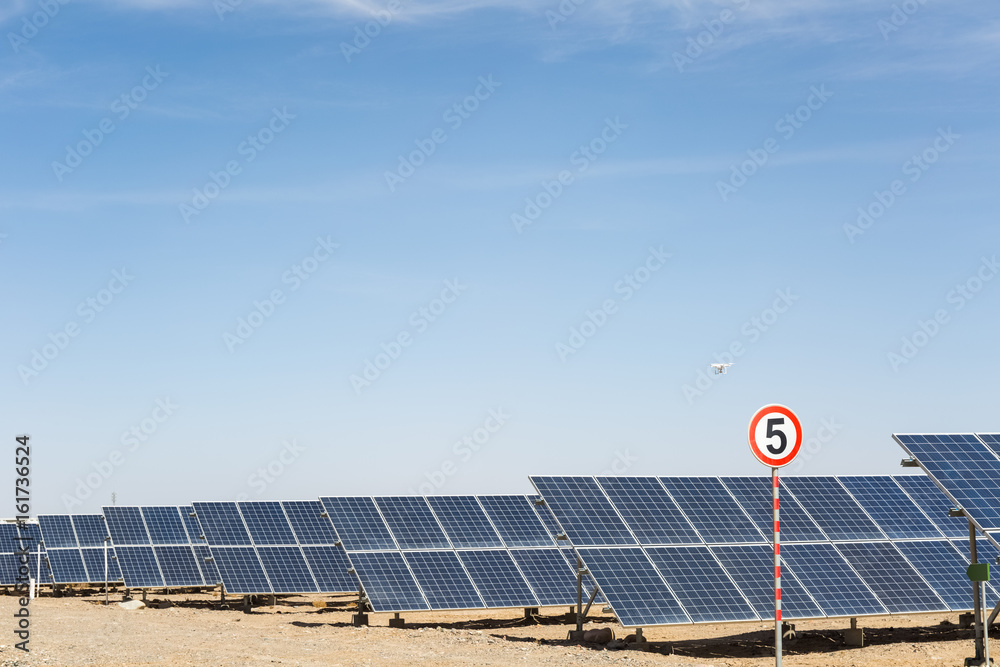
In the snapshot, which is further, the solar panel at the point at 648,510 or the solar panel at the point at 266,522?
the solar panel at the point at 266,522

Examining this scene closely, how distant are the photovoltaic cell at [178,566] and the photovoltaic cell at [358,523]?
11194mm

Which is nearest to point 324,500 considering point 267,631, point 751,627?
point 267,631

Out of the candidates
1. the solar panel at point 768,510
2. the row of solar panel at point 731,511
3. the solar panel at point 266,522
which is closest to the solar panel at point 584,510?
the row of solar panel at point 731,511

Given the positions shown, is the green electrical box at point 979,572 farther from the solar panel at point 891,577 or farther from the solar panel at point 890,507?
the solar panel at point 890,507

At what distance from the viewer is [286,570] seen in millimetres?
33281

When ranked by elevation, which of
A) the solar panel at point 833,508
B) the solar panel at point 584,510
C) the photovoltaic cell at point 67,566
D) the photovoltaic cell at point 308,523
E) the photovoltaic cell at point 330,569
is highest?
the photovoltaic cell at point 67,566

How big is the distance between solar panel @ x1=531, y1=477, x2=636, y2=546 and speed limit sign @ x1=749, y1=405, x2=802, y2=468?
964 centimetres

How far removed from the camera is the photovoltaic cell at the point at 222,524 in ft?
114

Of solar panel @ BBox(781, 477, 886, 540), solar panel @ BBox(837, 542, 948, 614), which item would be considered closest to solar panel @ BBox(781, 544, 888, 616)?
solar panel @ BBox(837, 542, 948, 614)

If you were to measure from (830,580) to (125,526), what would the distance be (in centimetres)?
3016

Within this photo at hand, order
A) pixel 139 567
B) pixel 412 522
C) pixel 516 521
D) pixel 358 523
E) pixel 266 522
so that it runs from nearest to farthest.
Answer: pixel 358 523, pixel 412 522, pixel 516 521, pixel 266 522, pixel 139 567

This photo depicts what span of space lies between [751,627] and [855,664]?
4.96 m

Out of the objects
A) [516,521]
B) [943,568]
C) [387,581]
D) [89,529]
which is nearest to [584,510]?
[387,581]

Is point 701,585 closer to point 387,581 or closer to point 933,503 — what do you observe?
point 933,503
